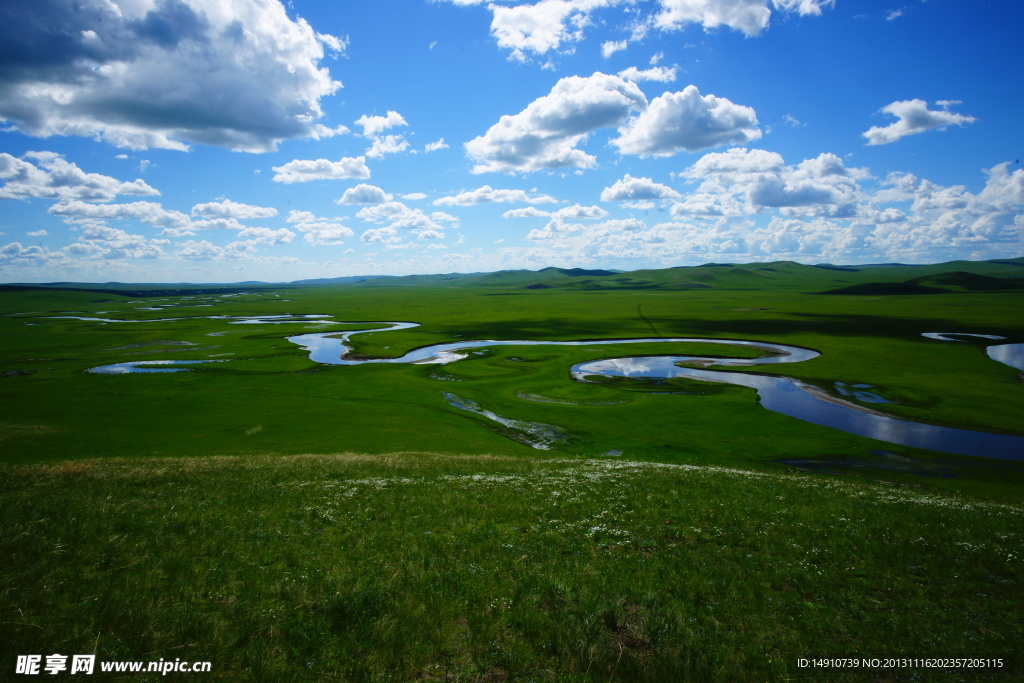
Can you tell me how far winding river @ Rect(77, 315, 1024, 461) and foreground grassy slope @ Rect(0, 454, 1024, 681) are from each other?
1129 inches

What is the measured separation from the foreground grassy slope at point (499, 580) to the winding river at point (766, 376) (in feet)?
94.1

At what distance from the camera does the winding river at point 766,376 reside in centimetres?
4406

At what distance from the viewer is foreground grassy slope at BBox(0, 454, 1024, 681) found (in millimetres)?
9469

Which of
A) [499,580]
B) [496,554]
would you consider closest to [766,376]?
[496,554]

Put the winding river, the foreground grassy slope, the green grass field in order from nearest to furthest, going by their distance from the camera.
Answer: the foreground grassy slope, the green grass field, the winding river

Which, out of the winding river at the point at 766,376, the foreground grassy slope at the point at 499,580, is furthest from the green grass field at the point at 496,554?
the winding river at the point at 766,376

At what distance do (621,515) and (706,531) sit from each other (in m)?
3.18

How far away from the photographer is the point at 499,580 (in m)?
12.9

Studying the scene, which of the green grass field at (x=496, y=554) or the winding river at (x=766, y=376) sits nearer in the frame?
the green grass field at (x=496, y=554)

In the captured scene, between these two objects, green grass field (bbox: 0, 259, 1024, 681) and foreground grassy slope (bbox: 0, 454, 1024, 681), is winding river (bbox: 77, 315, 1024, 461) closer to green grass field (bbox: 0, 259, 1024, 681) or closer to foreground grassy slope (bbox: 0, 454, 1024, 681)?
green grass field (bbox: 0, 259, 1024, 681)

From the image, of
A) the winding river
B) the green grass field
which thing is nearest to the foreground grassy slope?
the green grass field

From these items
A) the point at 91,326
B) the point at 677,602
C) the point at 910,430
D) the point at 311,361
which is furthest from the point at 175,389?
the point at 91,326

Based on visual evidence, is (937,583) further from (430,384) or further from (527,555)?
(430,384)

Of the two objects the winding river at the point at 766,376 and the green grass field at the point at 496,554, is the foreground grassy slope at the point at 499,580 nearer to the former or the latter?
the green grass field at the point at 496,554
